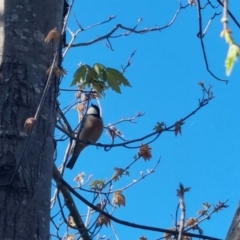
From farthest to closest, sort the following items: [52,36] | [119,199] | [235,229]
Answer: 1. [119,199]
2. [52,36]
3. [235,229]

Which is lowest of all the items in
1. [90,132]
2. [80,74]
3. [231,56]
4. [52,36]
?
[231,56]

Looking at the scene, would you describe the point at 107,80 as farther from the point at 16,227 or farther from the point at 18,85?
the point at 16,227

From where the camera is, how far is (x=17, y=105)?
63.9 inches

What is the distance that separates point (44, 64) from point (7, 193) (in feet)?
1.47

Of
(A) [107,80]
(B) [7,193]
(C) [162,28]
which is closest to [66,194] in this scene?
(A) [107,80]

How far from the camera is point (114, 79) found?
2.64m

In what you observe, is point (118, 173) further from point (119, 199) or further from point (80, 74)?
point (80, 74)

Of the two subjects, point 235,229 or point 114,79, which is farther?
point 114,79

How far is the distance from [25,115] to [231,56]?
935 mm

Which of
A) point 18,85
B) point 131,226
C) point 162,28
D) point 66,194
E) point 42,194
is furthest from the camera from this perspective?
point 162,28

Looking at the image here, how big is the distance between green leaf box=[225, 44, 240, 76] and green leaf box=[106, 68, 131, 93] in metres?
1.83

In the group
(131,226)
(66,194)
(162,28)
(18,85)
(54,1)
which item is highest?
(162,28)

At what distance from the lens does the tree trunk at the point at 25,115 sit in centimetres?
146

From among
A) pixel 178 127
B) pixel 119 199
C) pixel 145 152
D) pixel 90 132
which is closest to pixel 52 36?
pixel 178 127
